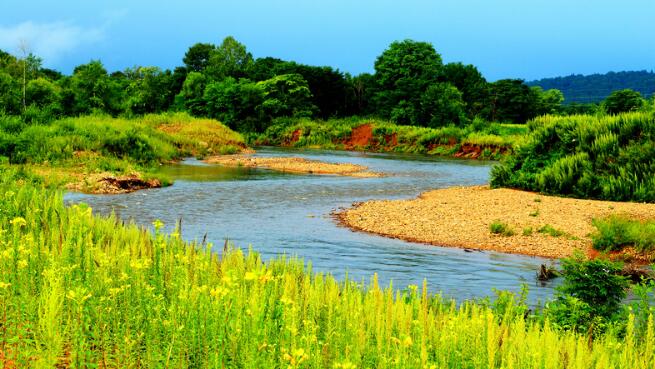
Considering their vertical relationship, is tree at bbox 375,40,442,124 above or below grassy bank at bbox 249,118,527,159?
above

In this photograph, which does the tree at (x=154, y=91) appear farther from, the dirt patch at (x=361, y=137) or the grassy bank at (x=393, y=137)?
the dirt patch at (x=361, y=137)

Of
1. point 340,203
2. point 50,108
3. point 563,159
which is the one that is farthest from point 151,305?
point 50,108

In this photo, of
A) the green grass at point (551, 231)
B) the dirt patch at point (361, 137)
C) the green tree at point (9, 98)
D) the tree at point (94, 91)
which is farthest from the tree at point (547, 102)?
the green grass at point (551, 231)

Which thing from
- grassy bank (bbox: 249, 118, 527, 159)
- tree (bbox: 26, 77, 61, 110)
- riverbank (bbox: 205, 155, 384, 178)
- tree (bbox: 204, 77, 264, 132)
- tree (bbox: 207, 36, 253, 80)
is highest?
tree (bbox: 207, 36, 253, 80)

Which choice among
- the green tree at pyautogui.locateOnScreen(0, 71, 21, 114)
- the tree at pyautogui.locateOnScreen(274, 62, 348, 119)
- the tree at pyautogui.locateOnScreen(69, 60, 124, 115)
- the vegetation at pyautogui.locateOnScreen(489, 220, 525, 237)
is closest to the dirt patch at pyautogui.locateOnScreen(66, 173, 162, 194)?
the vegetation at pyautogui.locateOnScreen(489, 220, 525, 237)

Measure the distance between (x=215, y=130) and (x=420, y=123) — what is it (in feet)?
93.9

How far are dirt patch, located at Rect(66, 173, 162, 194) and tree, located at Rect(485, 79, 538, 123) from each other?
77085 millimetres

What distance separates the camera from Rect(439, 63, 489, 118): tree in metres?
103

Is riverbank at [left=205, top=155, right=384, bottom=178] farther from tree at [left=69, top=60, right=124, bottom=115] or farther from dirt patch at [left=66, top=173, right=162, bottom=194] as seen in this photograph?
dirt patch at [left=66, top=173, right=162, bottom=194]

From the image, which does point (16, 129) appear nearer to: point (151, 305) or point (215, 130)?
point (215, 130)

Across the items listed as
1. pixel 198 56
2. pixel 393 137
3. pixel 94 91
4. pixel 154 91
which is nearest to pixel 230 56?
pixel 198 56

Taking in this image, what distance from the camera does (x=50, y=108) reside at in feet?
162

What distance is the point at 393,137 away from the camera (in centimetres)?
7469

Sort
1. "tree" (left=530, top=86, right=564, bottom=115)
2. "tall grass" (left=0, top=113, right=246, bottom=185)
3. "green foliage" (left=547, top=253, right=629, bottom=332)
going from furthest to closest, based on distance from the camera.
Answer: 1. "tree" (left=530, top=86, right=564, bottom=115)
2. "tall grass" (left=0, top=113, right=246, bottom=185)
3. "green foliage" (left=547, top=253, right=629, bottom=332)
